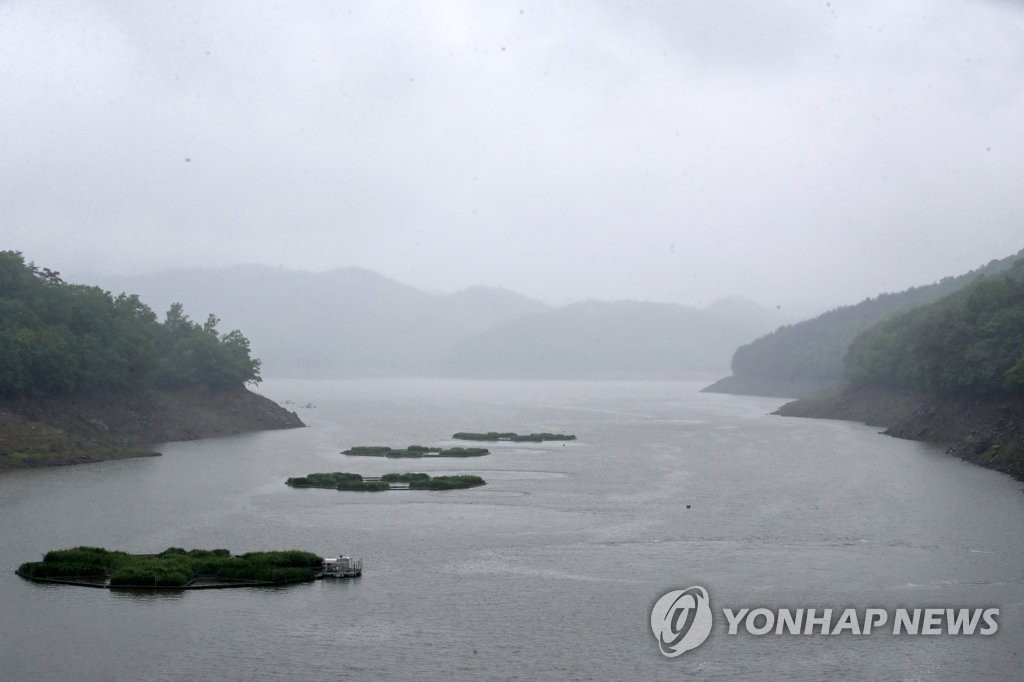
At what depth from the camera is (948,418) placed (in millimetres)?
117562

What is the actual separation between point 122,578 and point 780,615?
101ft

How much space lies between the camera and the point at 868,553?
5553cm

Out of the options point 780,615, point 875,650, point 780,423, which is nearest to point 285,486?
point 780,615

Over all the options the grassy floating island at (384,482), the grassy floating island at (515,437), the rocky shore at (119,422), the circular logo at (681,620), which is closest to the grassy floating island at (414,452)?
the grassy floating island at (515,437)

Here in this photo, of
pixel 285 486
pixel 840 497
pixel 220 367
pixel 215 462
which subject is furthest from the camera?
pixel 220 367

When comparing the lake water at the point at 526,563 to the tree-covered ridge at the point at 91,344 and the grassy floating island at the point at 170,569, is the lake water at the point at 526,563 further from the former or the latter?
the tree-covered ridge at the point at 91,344

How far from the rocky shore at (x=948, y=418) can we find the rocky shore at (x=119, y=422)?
3385 inches

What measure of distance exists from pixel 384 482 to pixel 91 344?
5118 cm

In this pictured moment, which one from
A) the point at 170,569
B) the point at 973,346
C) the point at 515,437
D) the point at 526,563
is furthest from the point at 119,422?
the point at 973,346

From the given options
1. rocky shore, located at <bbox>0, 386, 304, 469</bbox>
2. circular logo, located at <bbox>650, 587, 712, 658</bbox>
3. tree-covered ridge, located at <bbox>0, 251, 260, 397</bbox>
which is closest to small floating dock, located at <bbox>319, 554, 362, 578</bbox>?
circular logo, located at <bbox>650, 587, 712, 658</bbox>

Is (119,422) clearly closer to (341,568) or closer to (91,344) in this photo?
(91,344)

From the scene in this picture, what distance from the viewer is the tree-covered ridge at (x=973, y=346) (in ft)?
346

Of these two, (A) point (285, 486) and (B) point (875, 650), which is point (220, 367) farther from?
(B) point (875, 650)

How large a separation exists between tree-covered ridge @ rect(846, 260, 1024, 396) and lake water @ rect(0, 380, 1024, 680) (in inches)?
486
